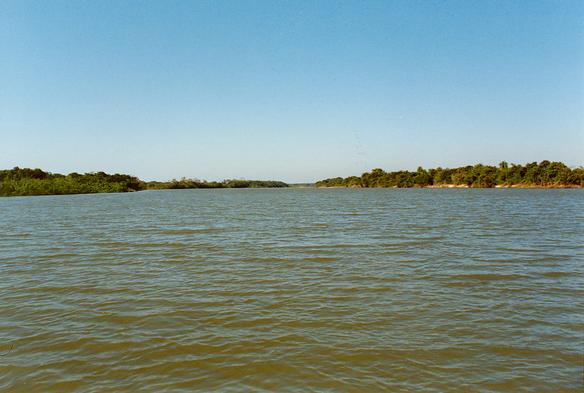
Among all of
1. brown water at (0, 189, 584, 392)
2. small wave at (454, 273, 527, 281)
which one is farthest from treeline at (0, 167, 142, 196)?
small wave at (454, 273, 527, 281)

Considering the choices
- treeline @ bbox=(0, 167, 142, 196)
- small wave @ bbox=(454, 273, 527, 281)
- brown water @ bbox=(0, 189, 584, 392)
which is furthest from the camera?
treeline @ bbox=(0, 167, 142, 196)

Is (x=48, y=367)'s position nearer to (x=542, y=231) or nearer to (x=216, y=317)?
(x=216, y=317)

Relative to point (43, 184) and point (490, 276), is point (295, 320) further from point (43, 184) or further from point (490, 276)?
point (43, 184)

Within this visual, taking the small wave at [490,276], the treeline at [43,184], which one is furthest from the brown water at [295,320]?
the treeline at [43,184]

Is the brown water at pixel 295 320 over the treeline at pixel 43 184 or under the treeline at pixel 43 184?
under

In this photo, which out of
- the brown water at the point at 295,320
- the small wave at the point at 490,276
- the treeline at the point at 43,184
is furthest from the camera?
the treeline at the point at 43,184

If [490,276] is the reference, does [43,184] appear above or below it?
above

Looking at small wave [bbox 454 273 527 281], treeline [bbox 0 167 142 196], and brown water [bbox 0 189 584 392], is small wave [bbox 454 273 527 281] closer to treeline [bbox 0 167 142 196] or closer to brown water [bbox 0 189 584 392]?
brown water [bbox 0 189 584 392]

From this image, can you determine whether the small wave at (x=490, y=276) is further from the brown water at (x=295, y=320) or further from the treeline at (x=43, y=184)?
the treeline at (x=43, y=184)

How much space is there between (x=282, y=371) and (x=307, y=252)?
14.1 meters

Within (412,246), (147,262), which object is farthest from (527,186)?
(147,262)

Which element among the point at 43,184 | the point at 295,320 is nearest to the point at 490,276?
the point at 295,320

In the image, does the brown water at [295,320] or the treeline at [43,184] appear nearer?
the brown water at [295,320]

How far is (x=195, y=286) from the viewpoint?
15.0m
